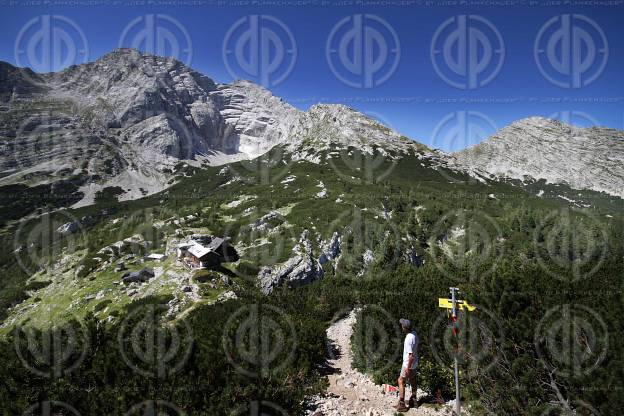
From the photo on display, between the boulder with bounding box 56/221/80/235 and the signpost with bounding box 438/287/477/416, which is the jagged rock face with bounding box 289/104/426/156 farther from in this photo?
the signpost with bounding box 438/287/477/416

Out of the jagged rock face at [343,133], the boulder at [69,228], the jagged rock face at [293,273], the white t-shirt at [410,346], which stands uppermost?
the jagged rock face at [343,133]

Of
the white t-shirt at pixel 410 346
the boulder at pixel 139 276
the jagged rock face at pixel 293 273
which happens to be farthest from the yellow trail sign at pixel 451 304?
the boulder at pixel 139 276

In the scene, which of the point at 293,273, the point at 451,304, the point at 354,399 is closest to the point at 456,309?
the point at 451,304

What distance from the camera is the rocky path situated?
10117 millimetres

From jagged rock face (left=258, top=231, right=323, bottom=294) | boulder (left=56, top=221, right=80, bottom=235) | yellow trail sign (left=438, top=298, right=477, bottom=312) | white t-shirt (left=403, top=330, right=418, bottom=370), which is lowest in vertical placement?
jagged rock face (left=258, top=231, right=323, bottom=294)

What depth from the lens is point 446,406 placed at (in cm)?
1014

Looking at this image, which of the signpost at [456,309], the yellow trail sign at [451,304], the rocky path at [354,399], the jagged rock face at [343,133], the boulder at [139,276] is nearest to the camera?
the signpost at [456,309]

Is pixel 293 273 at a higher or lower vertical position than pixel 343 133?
lower

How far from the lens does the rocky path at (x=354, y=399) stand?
10.1 metres

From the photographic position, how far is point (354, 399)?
12.1m

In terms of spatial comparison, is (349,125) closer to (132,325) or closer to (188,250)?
(188,250)

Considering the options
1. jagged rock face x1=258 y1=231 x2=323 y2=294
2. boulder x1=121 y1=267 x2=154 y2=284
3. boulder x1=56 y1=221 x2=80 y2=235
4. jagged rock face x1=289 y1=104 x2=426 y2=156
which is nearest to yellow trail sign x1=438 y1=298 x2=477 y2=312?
jagged rock face x1=258 y1=231 x2=323 y2=294

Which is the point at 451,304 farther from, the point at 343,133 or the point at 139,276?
the point at 343,133

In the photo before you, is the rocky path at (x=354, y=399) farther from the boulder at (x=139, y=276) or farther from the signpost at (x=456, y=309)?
the boulder at (x=139, y=276)
